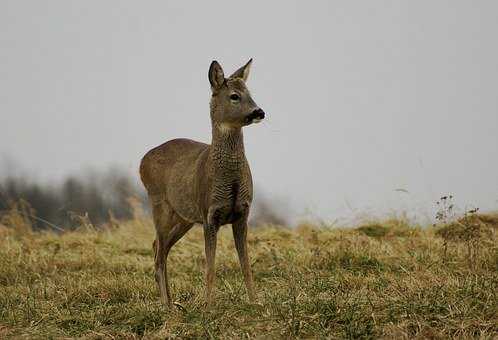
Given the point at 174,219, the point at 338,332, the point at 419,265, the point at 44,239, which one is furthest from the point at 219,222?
the point at 44,239

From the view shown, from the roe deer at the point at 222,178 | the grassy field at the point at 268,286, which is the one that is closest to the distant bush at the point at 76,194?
the grassy field at the point at 268,286

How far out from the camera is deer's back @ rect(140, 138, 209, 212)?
7926 mm

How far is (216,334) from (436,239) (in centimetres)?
548

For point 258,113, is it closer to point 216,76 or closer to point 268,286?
point 216,76

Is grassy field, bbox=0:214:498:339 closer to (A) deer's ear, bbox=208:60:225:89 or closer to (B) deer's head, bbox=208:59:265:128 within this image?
(B) deer's head, bbox=208:59:265:128

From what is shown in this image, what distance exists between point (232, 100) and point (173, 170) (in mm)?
1547

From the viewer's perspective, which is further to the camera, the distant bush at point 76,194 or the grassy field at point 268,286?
the distant bush at point 76,194

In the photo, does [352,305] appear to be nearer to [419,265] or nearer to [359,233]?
[419,265]

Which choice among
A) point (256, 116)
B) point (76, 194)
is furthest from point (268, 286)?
point (76, 194)

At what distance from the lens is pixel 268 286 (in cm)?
838

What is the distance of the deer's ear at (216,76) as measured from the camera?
24.0 feet

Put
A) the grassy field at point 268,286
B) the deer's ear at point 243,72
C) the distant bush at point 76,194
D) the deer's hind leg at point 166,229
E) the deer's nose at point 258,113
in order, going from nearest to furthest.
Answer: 1. the grassy field at point 268,286
2. the deer's nose at point 258,113
3. the deer's ear at point 243,72
4. the deer's hind leg at point 166,229
5. the distant bush at point 76,194

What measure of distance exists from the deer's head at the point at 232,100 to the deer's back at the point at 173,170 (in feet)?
2.31

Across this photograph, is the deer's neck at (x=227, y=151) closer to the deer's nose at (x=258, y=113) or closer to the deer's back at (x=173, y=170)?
the deer's nose at (x=258, y=113)
